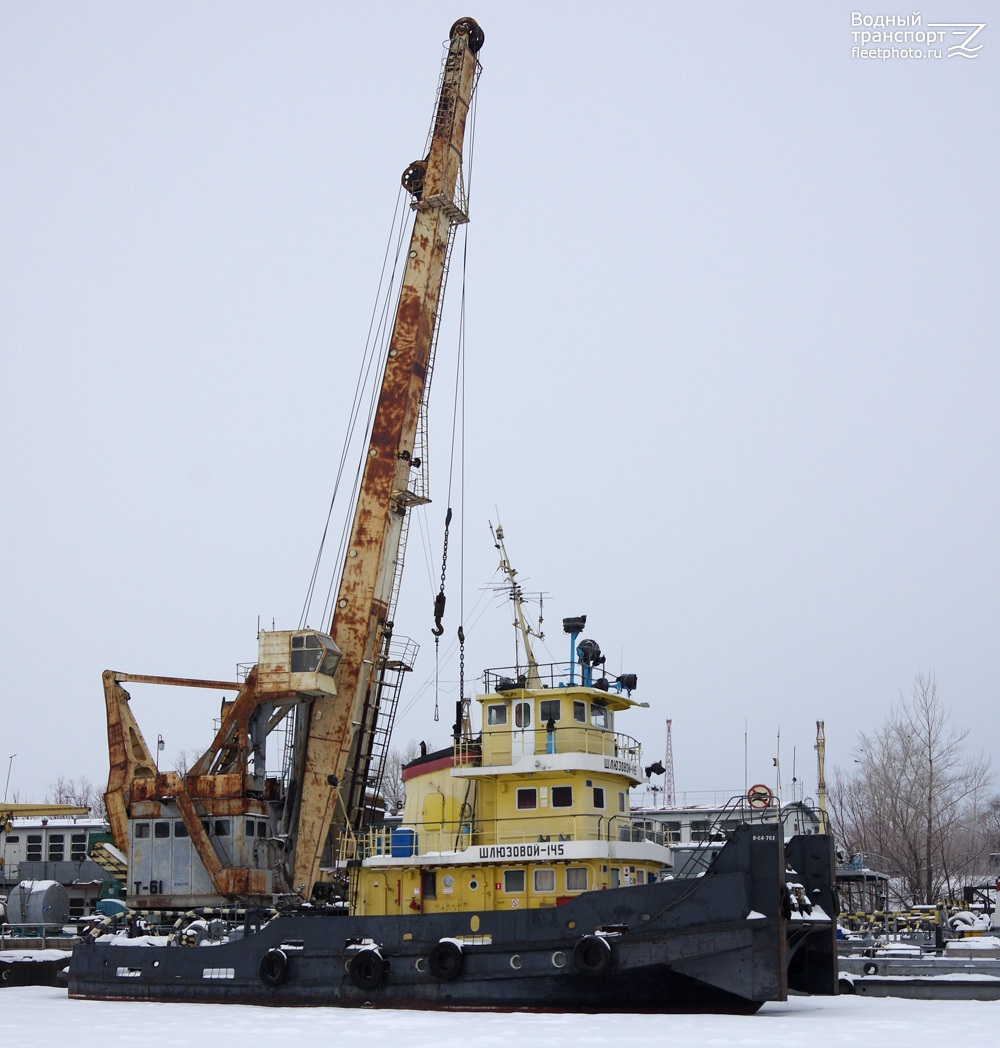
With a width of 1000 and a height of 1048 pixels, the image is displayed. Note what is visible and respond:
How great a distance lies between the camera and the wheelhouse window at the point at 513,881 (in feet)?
78.3

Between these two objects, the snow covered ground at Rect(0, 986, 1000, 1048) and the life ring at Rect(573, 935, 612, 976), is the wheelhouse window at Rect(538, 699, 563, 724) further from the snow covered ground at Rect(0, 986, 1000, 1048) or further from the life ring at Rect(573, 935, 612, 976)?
the snow covered ground at Rect(0, 986, 1000, 1048)

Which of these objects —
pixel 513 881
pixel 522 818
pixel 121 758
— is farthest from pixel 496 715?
pixel 121 758

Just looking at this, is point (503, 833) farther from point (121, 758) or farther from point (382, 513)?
point (121, 758)

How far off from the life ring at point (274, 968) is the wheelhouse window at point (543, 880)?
493 centimetres

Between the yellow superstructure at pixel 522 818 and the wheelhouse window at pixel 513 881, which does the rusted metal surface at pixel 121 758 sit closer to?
the yellow superstructure at pixel 522 818

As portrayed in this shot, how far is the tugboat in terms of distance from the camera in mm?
21938

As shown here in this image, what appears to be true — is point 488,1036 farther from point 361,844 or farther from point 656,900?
point 361,844

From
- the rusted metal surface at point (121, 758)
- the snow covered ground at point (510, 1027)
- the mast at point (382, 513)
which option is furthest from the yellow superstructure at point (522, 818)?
the rusted metal surface at point (121, 758)

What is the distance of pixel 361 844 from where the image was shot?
1112 inches

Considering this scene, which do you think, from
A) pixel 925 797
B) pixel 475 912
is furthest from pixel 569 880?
pixel 925 797

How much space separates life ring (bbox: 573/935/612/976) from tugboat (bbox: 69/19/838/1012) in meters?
0.04

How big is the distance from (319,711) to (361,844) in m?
3.27

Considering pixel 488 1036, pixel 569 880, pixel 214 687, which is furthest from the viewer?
pixel 214 687

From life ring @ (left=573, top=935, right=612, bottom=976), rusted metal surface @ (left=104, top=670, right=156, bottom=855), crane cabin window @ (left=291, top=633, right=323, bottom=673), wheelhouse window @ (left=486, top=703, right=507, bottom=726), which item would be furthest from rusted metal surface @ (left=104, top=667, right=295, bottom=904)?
life ring @ (left=573, top=935, right=612, bottom=976)
